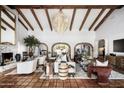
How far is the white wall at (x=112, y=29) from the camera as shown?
9.34m

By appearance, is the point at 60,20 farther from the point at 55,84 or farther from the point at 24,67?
the point at 55,84

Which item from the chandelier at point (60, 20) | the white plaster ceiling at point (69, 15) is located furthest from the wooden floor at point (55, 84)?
the white plaster ceiling at point (69, 15)

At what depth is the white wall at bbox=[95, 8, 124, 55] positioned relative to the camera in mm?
9336

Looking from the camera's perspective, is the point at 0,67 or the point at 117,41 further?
the point at 117,41

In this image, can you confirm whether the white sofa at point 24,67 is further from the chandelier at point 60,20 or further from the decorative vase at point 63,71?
the chandelier at point 60,20

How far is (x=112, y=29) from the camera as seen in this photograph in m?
10.6

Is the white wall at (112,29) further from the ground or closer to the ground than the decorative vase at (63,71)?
further from the ground

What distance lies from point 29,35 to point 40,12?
3.84 m

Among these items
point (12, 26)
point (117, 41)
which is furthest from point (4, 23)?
point (117, 41)

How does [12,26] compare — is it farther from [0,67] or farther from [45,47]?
[45,47]

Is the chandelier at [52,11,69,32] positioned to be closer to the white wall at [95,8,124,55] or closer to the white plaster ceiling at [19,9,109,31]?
the white plaster ceiling at [19,9,109,31]

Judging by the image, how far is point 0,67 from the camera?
24.9ft
